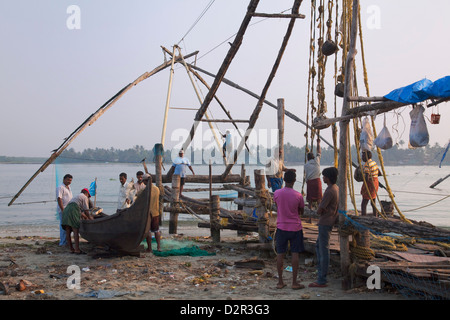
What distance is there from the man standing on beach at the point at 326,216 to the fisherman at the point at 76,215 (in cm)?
549

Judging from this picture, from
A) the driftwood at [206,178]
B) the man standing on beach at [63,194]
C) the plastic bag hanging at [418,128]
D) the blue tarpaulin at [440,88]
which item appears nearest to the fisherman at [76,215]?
the man standing on beach at [63,194]

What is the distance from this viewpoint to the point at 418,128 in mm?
5766

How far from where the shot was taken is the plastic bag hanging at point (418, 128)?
5.69 m

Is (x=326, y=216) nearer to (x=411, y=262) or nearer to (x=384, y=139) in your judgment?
(x=411, y=262)

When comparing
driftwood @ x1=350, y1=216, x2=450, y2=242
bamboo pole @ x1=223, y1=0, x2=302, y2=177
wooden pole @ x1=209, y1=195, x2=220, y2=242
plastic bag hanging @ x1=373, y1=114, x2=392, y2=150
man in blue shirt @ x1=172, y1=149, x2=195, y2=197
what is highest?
bamboo pole @ x1=223, y1=0, x2=302, y2=177

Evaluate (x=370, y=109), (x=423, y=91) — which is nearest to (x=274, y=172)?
(x=370, y=109)

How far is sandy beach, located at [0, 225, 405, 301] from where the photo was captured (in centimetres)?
602

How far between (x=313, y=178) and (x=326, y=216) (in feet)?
12.3

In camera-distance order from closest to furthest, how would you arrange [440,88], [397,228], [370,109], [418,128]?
[440,88] < [418,128] < [370,109] < [397,228]

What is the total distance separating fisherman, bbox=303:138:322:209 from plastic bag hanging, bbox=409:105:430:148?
392 cm

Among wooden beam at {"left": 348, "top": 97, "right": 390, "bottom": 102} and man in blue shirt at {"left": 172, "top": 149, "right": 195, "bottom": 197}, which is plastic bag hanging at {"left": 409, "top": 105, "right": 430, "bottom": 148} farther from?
man in blue shirt at {"left": 172, "top": 149, "right": 195, "bottom": 197}

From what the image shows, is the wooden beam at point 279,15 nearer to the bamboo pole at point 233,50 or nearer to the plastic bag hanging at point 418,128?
the bamboo pole at point 233,50

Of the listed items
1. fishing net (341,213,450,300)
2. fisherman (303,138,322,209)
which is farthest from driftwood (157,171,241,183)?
fishing net (341,213,450,300)
